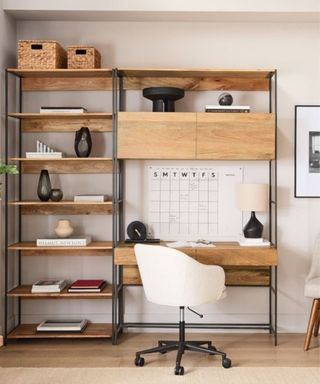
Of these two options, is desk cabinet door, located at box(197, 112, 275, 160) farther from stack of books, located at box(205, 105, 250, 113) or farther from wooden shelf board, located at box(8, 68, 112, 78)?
wooden shelf board, located at box(8, 68, 112, 78)

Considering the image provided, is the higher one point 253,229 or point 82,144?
point 82,144

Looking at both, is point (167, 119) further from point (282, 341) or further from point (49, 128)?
point (282, 341)

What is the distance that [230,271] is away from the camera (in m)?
4.33

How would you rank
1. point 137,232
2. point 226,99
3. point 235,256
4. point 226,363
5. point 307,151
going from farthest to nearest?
point 307,151, point 137,232, point 226,99, point 235,256, point 226,363

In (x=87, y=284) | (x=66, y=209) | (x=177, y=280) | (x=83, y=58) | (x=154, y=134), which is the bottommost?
(x=87, y=284)

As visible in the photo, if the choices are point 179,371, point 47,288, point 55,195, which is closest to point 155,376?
point 179,371

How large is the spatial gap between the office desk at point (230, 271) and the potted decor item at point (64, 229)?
42cm

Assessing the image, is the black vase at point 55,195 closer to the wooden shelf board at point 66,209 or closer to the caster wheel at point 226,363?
the wooden shelf board at point 66,209

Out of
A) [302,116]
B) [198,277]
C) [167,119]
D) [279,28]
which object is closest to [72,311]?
[198,277]

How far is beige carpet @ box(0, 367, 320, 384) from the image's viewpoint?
330 cm

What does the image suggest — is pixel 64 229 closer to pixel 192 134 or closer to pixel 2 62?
pixel 192 134

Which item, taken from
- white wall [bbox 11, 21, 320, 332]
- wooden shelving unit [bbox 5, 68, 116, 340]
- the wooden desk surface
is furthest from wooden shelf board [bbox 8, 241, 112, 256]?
the wooden desk surface

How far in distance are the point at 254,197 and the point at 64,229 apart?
1.48m

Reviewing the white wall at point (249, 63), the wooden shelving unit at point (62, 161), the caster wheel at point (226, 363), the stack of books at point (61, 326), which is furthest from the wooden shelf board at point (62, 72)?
the caster wheel at point (226, 363)
